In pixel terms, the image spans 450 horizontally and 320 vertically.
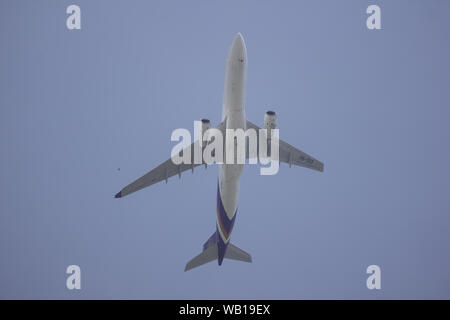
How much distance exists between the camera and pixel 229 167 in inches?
1448

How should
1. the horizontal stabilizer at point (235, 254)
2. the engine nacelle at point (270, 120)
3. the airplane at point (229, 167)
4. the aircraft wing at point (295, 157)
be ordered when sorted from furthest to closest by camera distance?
the horizontal stabilizer at point (235, 254), the aircraft wing at point (295, 157), the engine nacelle at point (270, 120), the airplane at point (229, 167)

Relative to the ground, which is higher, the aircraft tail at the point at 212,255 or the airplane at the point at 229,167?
the airplane at the point at 229,167

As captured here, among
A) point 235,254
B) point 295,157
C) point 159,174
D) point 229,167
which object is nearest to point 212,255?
point 235,254

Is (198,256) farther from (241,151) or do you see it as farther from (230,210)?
(241,151)

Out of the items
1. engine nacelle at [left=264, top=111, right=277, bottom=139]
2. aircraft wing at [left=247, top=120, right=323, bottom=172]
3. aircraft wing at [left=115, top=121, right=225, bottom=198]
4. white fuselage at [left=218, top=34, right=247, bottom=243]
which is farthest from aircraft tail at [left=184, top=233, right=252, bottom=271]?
engine nacelle at [left=264, top=111, right=277, bottom=139]

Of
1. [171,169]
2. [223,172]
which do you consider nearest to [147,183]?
[171,169]

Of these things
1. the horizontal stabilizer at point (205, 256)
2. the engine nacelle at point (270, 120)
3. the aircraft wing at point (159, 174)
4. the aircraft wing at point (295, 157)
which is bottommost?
the horizontal stabilizer at point (205, 256)

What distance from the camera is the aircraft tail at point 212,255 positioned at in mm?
44344

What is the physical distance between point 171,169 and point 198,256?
345 inches

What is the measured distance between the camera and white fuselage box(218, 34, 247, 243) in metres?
35.2

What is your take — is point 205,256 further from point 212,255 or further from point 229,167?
point 229,167

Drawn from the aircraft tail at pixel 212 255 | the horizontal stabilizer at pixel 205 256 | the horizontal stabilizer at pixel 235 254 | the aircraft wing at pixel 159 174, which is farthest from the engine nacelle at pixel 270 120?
the horizontal stabilizer at pixel 235 254

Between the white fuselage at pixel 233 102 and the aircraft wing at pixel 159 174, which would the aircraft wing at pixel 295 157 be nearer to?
the white fuselage at pixel 233 102

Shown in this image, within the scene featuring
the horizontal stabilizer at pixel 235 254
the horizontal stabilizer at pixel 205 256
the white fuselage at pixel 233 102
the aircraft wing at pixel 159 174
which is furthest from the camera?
the horizontal stabilizer at pixel 235 254
